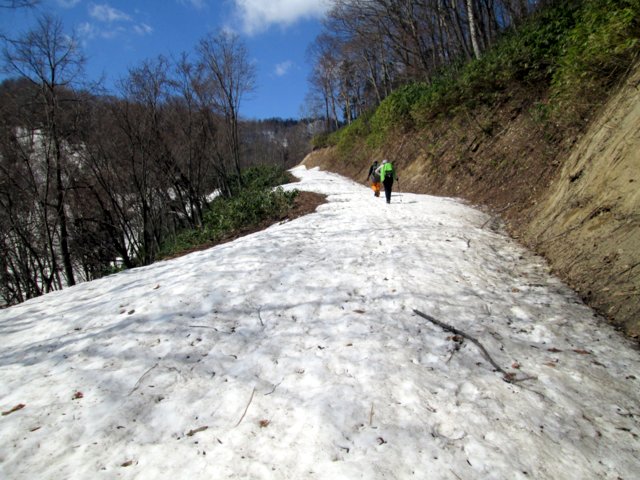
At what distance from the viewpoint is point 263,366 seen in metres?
3.51

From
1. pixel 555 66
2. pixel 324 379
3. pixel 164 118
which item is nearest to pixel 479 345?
pixel 324 379

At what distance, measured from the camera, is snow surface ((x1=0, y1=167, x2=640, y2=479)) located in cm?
242

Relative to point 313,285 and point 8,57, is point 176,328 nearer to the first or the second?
point 313,285

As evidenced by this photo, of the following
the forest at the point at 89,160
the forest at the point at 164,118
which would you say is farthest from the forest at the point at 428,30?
the forest at the point at 89,160

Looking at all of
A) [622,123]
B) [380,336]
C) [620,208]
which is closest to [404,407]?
[380,336]

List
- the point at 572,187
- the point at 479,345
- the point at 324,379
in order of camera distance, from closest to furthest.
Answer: the point at 324,379
the point at 479,345
the point at 572,187

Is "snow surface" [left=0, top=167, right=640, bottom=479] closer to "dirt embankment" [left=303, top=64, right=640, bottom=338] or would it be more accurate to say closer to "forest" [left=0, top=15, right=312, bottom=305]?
"dirt embankment" [left=303, top=64, right=640, bottom=338]

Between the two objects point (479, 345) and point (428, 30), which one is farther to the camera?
point (428, 30)

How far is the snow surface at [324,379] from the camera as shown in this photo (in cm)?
242

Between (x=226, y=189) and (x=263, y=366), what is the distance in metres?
23.2

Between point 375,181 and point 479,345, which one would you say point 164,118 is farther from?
point 479,345

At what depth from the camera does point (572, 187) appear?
19.8 feet

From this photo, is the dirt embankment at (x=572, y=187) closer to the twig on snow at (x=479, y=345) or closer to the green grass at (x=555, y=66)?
the green grass at (x=555, y=66)

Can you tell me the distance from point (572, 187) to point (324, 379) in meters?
5.79
